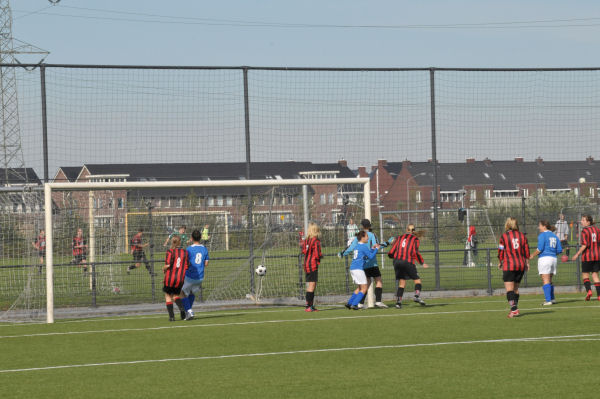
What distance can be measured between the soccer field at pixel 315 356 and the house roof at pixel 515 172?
655cm

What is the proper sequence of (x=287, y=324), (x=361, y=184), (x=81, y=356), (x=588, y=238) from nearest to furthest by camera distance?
(x=81, y=356) → (x=287, y=324) → (x=588, y=238) → (x=361, y=184)

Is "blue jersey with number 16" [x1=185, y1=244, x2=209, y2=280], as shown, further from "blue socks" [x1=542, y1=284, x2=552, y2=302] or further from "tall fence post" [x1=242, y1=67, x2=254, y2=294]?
"blue socks" [x1=542, y1=284, x2=552, y2=302]

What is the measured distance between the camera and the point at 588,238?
18.9 m

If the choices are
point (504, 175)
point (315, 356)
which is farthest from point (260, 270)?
point (315, 356)

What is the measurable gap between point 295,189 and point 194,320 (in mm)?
5459

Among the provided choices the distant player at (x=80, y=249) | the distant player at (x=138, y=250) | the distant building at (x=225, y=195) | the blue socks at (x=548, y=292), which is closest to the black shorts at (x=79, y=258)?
the distant player at (x=80, y=249)

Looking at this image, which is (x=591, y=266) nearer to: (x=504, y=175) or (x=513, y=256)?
(x=513, y=256)

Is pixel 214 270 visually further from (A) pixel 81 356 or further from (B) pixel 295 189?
(A) pixel 81 356

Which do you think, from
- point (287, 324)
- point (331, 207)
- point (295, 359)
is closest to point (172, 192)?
point (331, 207)

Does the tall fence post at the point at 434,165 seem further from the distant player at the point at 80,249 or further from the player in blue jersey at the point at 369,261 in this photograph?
the distant player at the point at 80,249

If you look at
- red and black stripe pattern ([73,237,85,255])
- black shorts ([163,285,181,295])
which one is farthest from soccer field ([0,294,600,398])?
red and black stripe pattern ([73,237,85,255])

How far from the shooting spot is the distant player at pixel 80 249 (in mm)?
19297

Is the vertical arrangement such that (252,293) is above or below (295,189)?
below

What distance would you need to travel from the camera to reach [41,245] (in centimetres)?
1852
